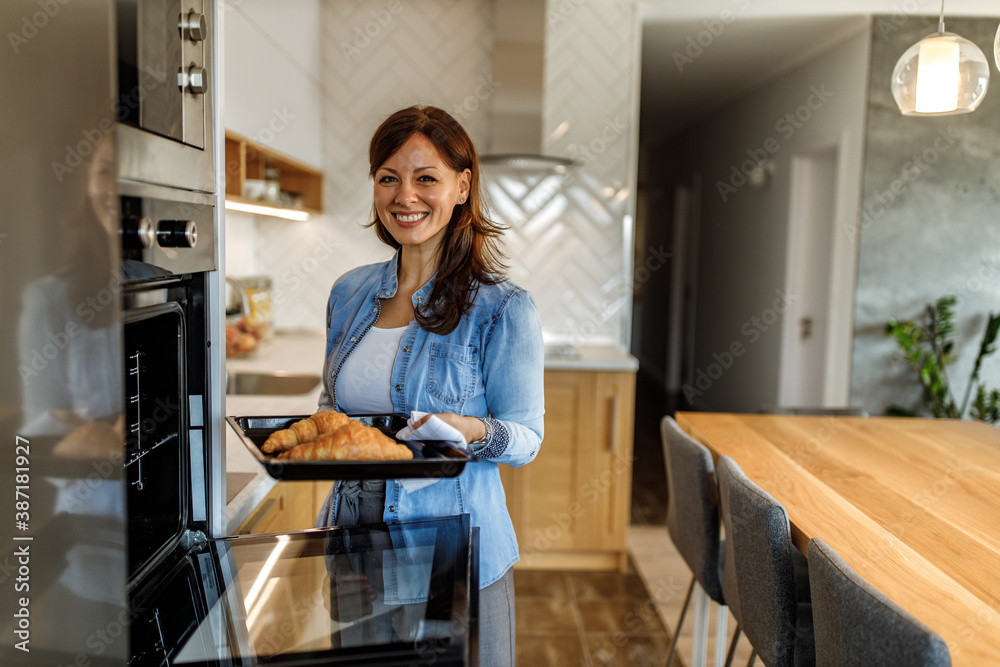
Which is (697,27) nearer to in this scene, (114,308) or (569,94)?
(569,94)

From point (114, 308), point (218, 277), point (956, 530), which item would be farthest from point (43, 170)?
point (956, 530)

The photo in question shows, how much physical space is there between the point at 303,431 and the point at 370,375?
27 centimetres

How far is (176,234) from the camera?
913mm

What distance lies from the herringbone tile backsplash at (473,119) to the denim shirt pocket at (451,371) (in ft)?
8.32

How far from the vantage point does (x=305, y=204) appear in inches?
145

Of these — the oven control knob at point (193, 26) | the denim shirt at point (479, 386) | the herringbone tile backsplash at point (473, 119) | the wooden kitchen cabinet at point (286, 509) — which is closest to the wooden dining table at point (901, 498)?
the denim shirt at point (479, 386)

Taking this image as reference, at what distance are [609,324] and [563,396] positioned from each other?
76cm

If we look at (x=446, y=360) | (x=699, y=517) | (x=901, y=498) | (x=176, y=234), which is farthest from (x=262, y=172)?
(x=901, y=498)

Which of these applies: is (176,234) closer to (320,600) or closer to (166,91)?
(166,91)

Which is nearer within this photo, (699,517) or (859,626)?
(859,626)

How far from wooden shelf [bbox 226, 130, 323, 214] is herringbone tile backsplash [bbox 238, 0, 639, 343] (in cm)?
14

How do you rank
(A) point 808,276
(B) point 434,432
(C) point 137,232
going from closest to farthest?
(C) point 137,232 → (B) point 434,432 → (A) point 808,276

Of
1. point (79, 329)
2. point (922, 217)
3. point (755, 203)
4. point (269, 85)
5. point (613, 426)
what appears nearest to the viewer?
point (79, 329)

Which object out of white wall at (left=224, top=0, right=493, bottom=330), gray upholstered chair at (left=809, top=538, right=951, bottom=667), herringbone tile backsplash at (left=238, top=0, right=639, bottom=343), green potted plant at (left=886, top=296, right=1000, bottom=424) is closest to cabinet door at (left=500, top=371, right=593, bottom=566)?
herringbone tile backsplash at (left=238, top=0, right=639, bottom=343)
